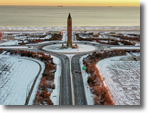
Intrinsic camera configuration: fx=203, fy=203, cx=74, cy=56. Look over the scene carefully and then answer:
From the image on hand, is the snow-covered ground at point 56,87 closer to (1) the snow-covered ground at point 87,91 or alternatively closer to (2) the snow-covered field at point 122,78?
(1) the snow-covered ground at point 87,91

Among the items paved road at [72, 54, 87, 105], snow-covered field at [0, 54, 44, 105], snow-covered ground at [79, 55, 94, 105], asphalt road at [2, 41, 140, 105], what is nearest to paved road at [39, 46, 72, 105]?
asphalt road at [2, 41, 140, 105]

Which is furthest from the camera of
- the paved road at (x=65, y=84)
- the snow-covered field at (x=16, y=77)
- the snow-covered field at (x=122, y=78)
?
the snow-covered field at (x=122, y=78)

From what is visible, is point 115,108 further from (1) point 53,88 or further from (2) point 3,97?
(2) point 3,97

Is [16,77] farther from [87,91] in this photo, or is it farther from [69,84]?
[87,91]

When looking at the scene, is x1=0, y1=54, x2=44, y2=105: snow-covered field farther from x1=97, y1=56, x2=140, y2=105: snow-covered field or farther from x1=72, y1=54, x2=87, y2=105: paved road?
x1=97, y1=56, x2=140, y2=105: snow-covered field

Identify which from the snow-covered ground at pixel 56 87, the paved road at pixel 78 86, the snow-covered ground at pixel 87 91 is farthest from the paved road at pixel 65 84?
the snow-covered ground at pixel 87 91

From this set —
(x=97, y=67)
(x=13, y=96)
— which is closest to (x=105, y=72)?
(x=97, y=67)
